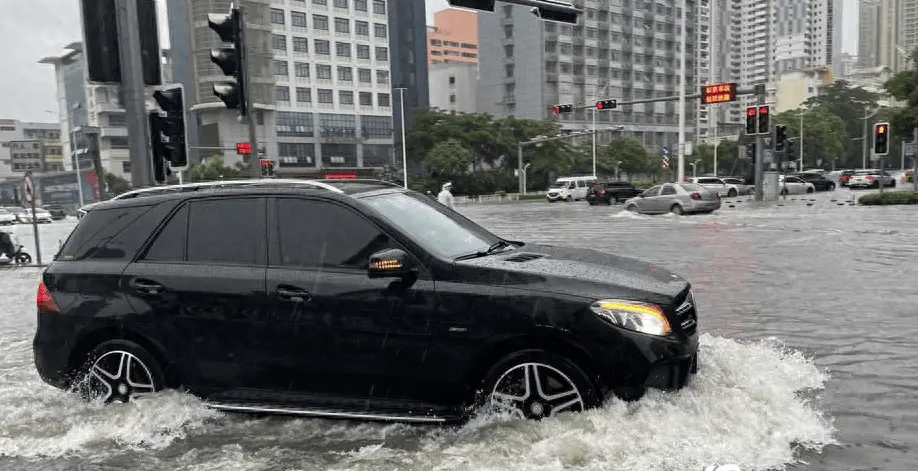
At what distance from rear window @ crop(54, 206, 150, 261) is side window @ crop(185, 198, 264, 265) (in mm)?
506

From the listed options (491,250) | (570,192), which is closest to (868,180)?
(570,192)

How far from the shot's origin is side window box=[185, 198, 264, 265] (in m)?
4.64

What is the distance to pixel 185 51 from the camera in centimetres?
7312

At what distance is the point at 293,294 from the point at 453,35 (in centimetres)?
16866

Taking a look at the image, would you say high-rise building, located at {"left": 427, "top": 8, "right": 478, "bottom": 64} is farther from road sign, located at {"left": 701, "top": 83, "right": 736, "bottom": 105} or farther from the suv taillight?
the suv taillight

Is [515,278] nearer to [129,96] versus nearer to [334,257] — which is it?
A: [334,257]

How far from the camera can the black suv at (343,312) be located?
4.02 meters

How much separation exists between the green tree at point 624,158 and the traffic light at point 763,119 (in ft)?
164

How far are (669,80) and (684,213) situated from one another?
90.5 m

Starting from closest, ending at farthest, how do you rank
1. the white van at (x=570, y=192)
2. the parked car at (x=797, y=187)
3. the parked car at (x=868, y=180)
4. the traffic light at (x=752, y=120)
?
the traffic light at (x=752, y=120) < the parked car at (x=797, y=187) < the parked car at (x=868, y=180) < the white van at (x=570, y=192)

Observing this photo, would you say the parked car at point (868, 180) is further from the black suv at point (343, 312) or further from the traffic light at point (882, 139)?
the black suv at point (343, 312)

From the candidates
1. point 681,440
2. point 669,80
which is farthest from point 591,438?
point 669,80

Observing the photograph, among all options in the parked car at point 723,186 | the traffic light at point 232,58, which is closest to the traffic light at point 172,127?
the traffic light at point 232,58

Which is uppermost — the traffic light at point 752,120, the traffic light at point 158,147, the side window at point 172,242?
the traffic light at point 752,120
